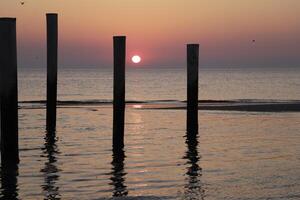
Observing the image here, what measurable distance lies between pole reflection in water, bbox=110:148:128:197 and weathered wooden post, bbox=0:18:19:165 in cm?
240

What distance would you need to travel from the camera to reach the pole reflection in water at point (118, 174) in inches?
521

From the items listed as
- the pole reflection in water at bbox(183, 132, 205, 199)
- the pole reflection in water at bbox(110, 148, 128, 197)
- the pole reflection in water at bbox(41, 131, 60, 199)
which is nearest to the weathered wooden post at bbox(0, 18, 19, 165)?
the pole reflection in water at bbox(41, 131, 60, 199)

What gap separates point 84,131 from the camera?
25.2 metres

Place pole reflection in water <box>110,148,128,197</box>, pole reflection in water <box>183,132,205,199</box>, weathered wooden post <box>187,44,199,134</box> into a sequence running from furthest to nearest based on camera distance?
weathered wooden post <box>187,44,199,134</box> < pole reflection in water <box>110,148,128,197</box> < pole reflection in water <box>183,132,205,199</box>

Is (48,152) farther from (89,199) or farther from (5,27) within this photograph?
(89,199)

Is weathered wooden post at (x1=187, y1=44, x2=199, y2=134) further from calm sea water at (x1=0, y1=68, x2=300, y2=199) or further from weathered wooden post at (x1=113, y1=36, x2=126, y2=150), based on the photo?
weathered wooden post at (x1=113, y1=36, x2=126, y2=150)

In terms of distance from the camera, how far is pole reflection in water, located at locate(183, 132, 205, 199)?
1305 cm

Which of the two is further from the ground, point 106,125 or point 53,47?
point 53,47

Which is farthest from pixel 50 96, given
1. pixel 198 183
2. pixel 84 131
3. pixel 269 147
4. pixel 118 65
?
pixel 198 183

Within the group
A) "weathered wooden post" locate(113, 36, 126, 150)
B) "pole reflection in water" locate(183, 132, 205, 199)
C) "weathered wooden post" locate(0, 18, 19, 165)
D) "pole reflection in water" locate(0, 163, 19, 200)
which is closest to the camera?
"pole reflection in water" locate(0, 163, 19, 200)

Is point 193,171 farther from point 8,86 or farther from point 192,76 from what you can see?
point 192,76

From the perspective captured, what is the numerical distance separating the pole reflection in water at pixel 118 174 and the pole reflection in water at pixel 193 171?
4.14 ft

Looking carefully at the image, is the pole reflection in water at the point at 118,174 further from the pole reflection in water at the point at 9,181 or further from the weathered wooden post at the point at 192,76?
the weathered wooden post at the point at 192,76

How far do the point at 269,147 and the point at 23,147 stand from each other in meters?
7.25
